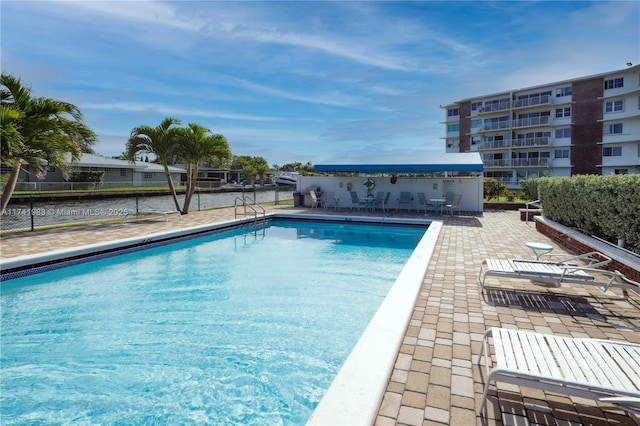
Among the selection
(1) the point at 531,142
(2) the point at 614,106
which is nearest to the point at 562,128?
(1) the point at 531,142

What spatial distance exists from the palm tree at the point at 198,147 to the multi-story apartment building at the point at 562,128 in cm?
3384

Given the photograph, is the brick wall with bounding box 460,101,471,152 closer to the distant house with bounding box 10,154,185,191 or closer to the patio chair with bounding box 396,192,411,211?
the patio chair with bounding box 396,192,411,211

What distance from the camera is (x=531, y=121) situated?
129ft

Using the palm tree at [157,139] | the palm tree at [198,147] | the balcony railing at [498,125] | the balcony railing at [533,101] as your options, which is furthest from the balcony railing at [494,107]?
the palm tree at [157,139]

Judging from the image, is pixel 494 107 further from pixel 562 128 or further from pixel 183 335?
pixel 183 335

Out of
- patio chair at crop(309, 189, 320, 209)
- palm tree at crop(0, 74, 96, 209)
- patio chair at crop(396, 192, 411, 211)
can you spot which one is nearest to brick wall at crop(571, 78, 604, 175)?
patio chair at crop(396, 192, 411, 211)

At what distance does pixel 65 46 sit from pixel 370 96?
24.1 metres

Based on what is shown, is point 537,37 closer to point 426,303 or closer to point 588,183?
point 588,183

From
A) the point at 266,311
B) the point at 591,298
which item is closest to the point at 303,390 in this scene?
the point at 266,311

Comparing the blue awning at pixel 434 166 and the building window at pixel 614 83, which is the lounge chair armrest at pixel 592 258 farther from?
the building window at pixel 614 83

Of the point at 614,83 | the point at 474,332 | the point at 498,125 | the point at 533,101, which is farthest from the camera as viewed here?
the point at 498,125

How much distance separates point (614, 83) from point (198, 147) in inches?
1606

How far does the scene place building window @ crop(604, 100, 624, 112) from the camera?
1396 inches

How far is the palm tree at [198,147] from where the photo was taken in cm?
1516
